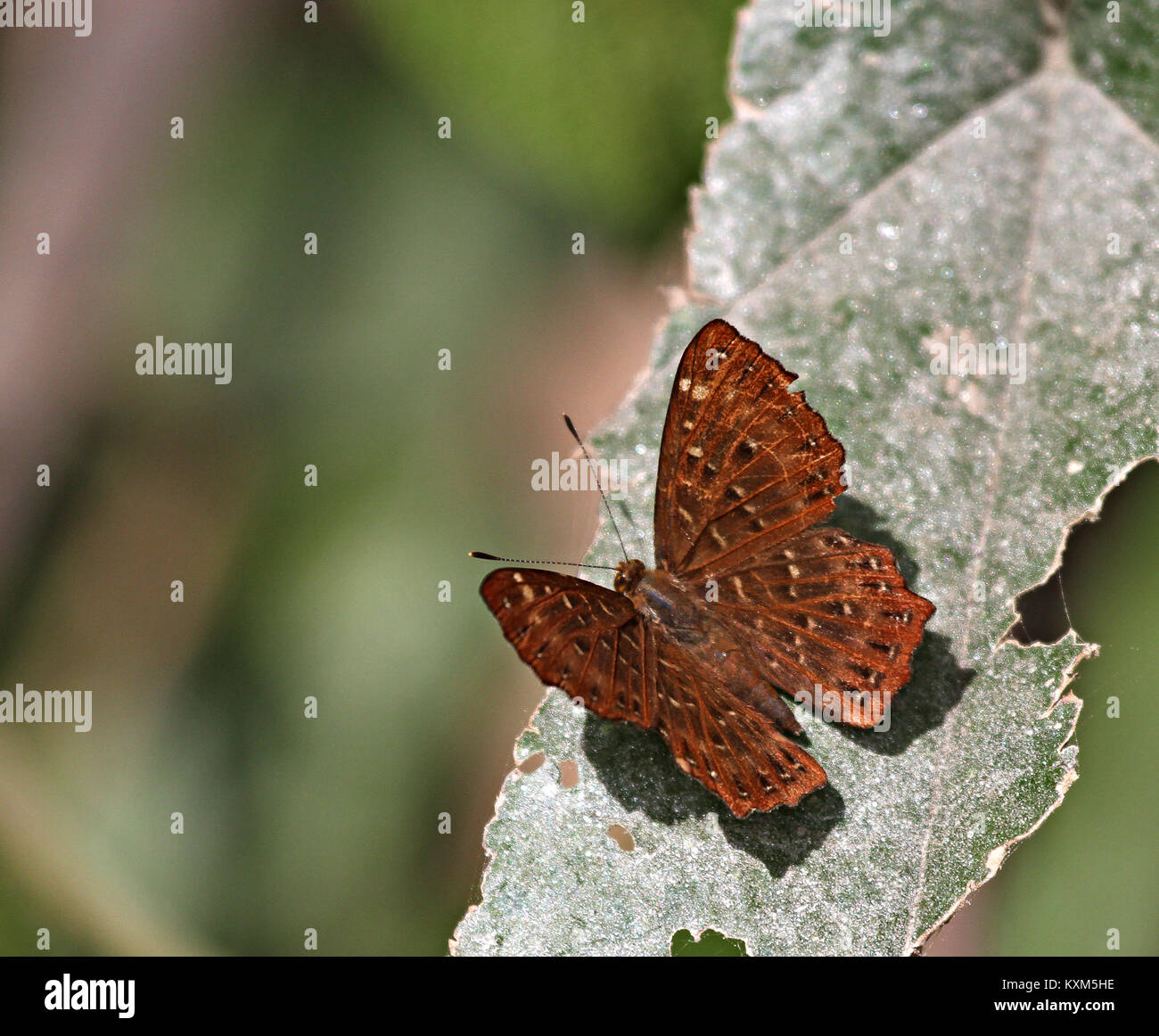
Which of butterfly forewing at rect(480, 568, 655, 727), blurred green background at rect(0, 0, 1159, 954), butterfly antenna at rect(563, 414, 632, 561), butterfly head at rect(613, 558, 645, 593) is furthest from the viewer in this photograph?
blurred green background at rect(0, 0, 1159, 954)

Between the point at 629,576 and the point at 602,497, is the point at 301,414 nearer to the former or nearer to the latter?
the point at 602,497

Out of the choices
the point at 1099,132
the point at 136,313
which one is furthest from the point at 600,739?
the point at 136,313

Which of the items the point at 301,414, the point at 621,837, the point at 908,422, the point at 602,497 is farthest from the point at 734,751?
the point at 301,414

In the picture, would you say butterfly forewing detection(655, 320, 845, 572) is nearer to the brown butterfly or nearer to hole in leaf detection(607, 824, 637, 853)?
the brown butterfly

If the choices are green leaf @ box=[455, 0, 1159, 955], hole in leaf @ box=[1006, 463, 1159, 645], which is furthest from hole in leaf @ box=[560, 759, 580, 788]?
hole in leaf @ box=[1006, 463, 1159, 645]

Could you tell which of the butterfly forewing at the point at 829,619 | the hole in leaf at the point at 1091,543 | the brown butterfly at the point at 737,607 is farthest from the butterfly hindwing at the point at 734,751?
the hole in leaf at the point at 1091,543

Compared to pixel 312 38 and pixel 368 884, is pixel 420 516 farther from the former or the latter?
pixel 312 38

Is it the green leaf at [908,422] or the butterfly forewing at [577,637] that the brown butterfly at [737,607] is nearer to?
the butterfly forewing at [577,637]
